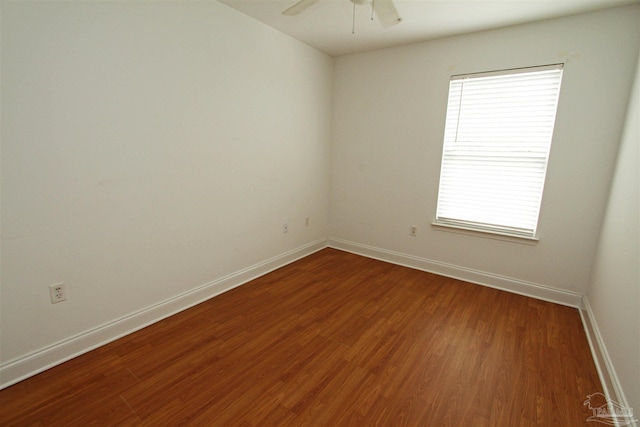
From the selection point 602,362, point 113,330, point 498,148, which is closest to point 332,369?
point 113,330

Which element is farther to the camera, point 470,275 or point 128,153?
point 470,275

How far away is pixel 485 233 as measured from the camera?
10.00 ft

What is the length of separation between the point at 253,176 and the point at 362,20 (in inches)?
68.4

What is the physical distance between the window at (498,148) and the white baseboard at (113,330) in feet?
7.48

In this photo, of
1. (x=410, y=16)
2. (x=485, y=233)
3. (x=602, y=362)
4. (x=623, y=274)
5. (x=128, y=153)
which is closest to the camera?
(x=623, y=274)

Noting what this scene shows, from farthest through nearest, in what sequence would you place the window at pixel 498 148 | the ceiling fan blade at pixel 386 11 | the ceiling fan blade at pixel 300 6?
the window at pixel 498 148 < the ceiling fan blade at pixel 300 6 < the ceiling fan blade at pixel 386 11

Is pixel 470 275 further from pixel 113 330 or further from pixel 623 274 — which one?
pixel 113 330

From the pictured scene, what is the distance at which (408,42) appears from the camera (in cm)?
316

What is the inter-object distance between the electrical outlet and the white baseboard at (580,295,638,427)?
10.1 feet

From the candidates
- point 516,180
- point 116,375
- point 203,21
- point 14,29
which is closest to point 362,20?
point 203,21

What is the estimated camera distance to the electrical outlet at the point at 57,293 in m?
1.78

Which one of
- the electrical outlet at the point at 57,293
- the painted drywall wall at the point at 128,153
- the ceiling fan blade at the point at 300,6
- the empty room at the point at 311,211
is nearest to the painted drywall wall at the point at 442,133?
the empty room at the point at 311,211

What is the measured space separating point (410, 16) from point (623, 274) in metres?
2.40

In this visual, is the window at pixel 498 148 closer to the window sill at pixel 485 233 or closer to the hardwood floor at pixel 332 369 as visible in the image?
the window sill at pixel 485 233
